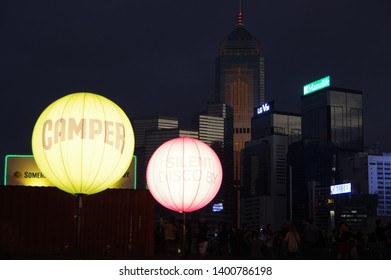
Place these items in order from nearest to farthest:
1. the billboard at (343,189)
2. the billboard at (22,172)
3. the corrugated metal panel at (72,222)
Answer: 1. the corrugated metal panel at (72,222)
2. the billboard at (22,172)
3. the billboard at (343,189)

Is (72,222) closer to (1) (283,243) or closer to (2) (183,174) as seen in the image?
(2) (183,174)

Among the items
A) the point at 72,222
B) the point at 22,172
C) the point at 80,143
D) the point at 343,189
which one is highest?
the point at 343,189

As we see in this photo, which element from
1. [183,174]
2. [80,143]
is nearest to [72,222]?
[183,174]

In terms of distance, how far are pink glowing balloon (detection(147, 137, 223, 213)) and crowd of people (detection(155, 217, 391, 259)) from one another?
53.9 inches

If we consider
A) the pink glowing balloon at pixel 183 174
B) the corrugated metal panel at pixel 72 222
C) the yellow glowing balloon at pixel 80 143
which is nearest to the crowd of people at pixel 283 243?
the corrugated metal panel at pixel 72 222

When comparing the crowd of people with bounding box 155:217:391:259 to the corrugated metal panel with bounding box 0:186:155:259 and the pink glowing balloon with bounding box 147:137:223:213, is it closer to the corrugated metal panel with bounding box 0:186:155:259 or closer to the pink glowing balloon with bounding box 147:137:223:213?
the corrugated metal panel with bounding box 0:186:155:259

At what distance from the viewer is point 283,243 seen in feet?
61.1

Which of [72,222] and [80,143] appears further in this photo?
[72,222]

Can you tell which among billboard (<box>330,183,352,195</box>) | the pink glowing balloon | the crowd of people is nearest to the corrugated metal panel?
the crowd of people

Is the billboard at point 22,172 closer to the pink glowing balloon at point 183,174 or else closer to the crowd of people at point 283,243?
the crowd of people at point 283,243

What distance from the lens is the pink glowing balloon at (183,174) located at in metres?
17.5

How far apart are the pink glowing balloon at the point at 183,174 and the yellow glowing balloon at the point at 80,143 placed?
3.31 m

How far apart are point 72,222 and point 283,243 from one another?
7357 millimetres

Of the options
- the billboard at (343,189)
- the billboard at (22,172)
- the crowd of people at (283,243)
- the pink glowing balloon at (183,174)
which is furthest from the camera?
the billboard at (343,189)
